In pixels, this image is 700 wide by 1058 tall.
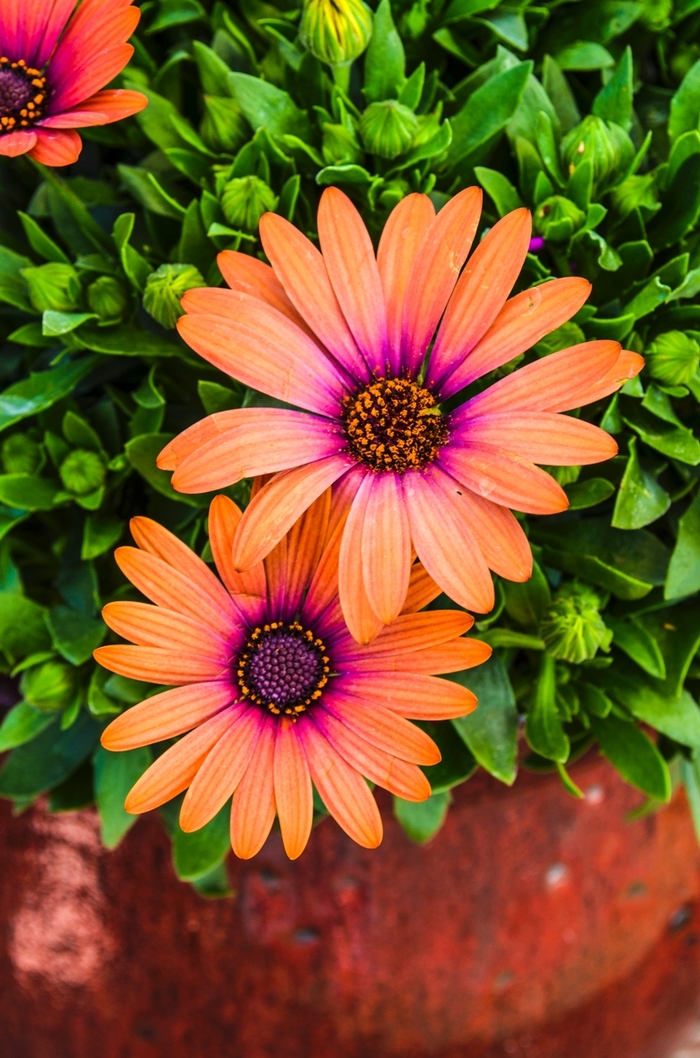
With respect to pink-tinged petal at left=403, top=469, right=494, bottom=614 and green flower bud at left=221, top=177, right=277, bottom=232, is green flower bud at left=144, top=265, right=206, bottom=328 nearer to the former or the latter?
green flower bud at left=221, top=177, right=277, bottom=232

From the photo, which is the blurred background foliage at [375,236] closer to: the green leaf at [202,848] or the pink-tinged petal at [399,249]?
the green leaf at [202,848]

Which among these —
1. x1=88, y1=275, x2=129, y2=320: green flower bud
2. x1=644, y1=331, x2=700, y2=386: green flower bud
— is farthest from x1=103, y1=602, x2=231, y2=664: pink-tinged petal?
x1=644, y1=331, x2=700, y2=386: green flower bud

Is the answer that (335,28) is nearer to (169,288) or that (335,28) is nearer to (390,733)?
(169,288)

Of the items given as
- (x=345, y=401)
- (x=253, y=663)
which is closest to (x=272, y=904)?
(x=253, y=663)

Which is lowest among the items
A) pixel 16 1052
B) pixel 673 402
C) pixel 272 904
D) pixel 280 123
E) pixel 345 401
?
pixel 16 1052

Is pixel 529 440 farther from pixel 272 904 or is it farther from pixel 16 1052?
pixel 16 1052
